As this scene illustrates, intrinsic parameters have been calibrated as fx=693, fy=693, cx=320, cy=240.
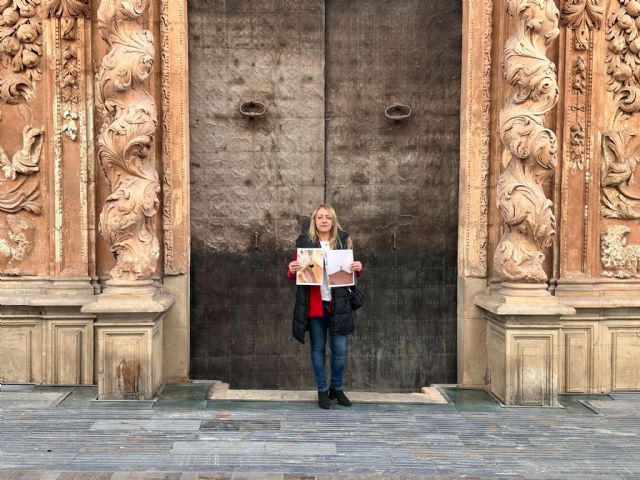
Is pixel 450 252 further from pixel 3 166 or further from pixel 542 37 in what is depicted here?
pixel 3 166

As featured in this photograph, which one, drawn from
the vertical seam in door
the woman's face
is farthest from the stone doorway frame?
the woman's face

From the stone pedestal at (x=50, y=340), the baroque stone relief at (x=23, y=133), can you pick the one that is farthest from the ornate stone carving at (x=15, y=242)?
the stone pedestal at (x=50, y=340)

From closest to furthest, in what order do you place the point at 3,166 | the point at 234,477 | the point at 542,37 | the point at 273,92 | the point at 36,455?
the point at 234,477 < the point at 36,455 < the point at 542,37 < the point at 3,166 < the point at 273,92

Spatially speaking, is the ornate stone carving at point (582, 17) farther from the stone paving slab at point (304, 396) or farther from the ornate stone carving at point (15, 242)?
the ornate stone carving at point (15, 242)

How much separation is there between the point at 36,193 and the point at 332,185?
2988 millimetres

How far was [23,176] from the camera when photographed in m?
6.83

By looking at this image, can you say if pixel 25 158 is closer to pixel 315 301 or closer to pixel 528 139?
pixel 315 301

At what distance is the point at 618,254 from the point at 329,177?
3048 millimetres

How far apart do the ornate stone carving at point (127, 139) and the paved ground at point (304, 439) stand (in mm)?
1343

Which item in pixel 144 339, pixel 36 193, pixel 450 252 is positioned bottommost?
pixel 144 339

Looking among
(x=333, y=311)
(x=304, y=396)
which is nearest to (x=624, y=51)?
(x=333, y=311)

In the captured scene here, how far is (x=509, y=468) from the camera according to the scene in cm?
470

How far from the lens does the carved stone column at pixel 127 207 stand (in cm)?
609

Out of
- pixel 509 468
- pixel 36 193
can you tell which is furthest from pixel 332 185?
pixel 509 468
